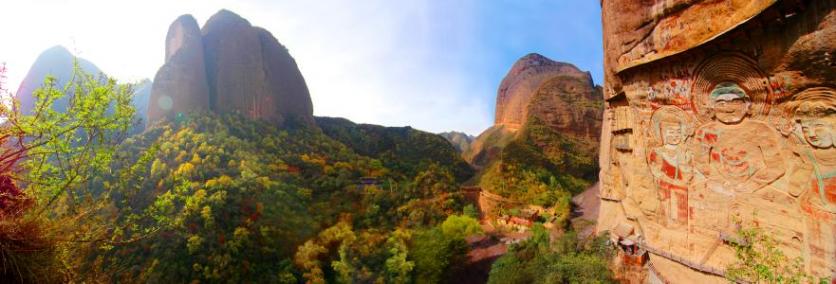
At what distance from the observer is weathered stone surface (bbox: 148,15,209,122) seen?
2596 cm

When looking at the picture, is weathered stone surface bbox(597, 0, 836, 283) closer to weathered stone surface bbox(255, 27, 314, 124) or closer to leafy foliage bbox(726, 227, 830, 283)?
leafy foliage bbox(726, 227, 830, 283)

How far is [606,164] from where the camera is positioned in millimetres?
8336

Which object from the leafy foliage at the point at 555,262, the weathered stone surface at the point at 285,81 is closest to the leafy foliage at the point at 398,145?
the weathered stone surface at the point at 285,81

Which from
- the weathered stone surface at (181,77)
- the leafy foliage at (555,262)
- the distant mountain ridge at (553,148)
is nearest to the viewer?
the leafy foliage at (555,262)

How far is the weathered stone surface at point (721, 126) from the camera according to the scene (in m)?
3.86

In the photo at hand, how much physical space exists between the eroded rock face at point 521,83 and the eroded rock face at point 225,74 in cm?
2463

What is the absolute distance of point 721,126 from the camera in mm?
4969

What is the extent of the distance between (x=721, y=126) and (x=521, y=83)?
42.2m

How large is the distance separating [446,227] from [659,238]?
11791 mm

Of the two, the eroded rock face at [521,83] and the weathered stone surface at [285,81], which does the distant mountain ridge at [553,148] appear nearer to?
the eroded rock face at [521,83]

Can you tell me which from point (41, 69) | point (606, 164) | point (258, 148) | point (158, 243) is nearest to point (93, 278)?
point (606, 164)

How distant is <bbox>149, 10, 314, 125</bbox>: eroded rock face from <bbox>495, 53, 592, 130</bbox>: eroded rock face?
80.8 ft

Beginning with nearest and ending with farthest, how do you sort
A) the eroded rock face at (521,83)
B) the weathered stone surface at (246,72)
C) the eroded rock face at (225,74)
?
the eroded rock face at (225,74) < the weathered stone surface at (246,72) < the eroded rock face at (521,83)

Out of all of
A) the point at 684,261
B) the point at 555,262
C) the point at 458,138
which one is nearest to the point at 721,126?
the point at 684,261
